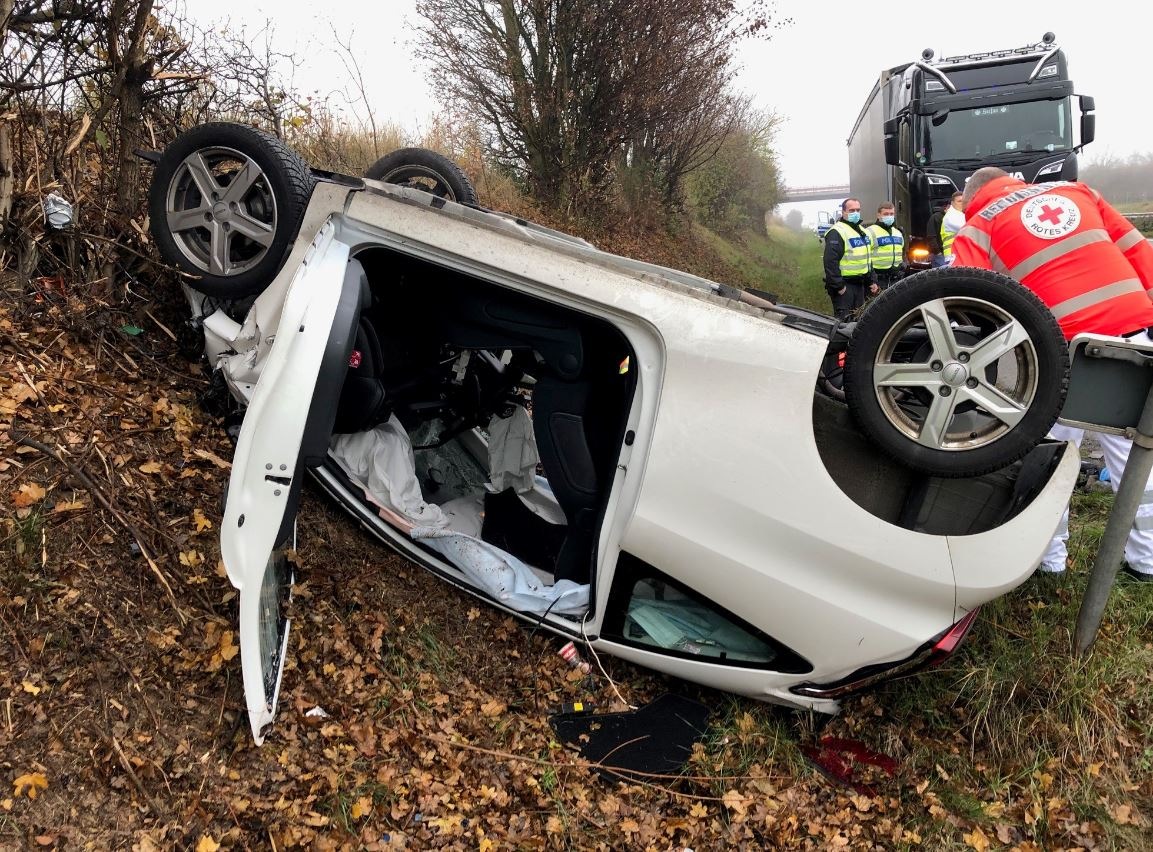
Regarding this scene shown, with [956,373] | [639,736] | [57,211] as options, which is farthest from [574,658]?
[57,211]

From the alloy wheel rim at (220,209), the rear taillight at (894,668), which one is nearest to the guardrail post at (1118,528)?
the rear taillight at (894,668)

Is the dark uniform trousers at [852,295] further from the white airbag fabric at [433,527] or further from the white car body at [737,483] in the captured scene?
the white car body at [737,483]

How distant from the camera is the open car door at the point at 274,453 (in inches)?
86.8

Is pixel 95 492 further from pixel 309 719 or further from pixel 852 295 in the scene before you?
pixel 852 295

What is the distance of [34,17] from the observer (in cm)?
363

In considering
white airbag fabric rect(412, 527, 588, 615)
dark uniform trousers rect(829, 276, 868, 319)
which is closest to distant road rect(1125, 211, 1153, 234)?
dark uniform trousers rect(829, 276, 868, 319)

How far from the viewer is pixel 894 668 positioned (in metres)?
2.61

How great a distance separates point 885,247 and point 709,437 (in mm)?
8574

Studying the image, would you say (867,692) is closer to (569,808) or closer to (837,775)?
(837,775)

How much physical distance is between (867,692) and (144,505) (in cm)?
283

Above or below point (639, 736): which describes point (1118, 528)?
above

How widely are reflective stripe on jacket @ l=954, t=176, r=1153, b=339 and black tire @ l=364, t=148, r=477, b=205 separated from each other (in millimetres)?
2639

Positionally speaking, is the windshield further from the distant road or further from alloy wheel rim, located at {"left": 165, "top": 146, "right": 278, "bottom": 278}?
the distant road

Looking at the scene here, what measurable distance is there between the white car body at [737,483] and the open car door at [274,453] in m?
0.01
